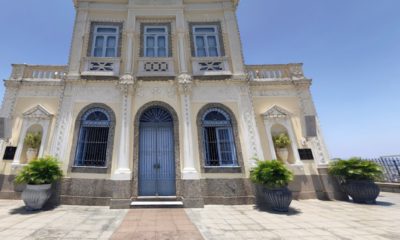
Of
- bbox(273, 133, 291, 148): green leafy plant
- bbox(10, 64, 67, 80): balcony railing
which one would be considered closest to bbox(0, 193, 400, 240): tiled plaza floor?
bbox(273, 133, 291, 148): green leafy plant

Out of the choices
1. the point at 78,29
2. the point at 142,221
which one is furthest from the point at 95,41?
the point at 142,221

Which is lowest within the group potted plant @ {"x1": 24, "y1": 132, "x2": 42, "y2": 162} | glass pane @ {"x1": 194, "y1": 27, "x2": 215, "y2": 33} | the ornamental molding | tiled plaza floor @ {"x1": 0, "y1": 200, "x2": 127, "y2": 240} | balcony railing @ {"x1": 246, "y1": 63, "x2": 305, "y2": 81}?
tiled plaza floor @ {"x1": 0, "y1": 200, "x2": 127, "y2": 240}

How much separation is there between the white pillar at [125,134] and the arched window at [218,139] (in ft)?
11.2

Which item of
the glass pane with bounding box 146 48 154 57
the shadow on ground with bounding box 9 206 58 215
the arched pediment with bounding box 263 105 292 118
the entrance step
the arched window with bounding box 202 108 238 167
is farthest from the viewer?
the glass pane with bounding box 146 48 154 57

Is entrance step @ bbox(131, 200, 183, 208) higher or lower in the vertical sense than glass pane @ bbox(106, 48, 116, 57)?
lower

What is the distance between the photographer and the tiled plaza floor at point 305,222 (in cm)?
418

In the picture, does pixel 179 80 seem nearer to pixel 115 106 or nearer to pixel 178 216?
pixel 115 106

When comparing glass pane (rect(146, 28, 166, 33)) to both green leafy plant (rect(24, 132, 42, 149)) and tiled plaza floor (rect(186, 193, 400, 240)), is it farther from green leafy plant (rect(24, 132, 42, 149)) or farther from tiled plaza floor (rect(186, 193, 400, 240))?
tiled plaza floor (rect(186, 193, 400, 240))

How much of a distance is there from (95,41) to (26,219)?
28.1ft

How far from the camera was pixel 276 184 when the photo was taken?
6410 mm

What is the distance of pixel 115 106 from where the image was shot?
8570mm

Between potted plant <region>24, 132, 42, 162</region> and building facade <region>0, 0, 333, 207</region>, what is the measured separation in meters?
0.32

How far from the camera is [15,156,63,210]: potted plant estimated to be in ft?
20.4

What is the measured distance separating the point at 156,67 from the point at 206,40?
132 inches
